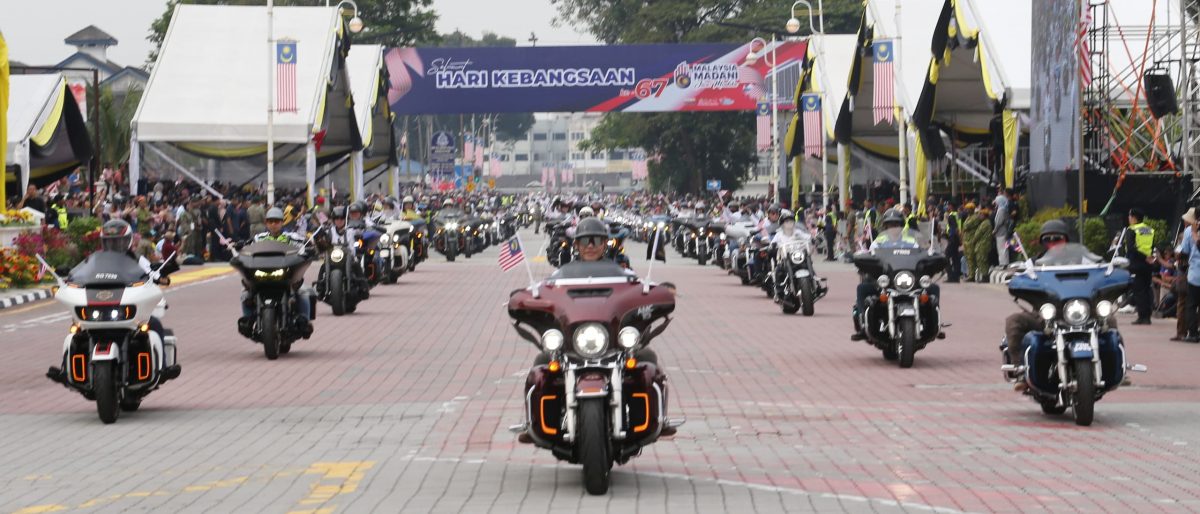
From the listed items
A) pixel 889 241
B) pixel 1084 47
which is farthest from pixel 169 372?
pixel 1084 47

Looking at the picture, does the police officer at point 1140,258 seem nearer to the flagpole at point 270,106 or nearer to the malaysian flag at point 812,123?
the flagpole at point 270,106

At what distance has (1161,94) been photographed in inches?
1122

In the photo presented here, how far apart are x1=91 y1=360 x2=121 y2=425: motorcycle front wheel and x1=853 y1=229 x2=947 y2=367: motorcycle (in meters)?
7.38

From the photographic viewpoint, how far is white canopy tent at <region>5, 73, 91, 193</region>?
4150cm

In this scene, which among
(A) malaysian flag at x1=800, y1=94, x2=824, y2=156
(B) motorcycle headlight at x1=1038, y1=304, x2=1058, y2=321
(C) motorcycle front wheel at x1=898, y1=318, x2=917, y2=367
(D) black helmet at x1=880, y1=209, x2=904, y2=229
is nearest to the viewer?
(B) motorcycle headlight at x1=1038, y1=304, x2=1058, y2=321

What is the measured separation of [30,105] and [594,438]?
3565 centimetres

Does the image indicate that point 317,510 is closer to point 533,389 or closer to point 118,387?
point 533,389

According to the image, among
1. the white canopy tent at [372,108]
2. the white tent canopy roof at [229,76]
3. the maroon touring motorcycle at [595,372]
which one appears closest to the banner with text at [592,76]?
the white canopy tent at [372,108]

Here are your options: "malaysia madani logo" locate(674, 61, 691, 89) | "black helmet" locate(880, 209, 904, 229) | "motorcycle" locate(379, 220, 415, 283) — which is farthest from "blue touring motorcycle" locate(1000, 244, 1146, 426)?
"malaysia madani logo" locate(674, 61, 691, 89)

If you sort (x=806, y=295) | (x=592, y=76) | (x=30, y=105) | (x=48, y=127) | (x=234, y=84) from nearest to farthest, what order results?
(x=806, y=295), (x=48, y=127), (x=30, y=105), (x=234, y=84), (x=592, y=76)

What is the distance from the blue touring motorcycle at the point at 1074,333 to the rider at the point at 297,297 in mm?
8217

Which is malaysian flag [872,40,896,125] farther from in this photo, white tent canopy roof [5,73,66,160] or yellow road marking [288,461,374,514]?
yellow road marking [288,461,374,514]

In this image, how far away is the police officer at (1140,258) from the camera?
2266 centimetres

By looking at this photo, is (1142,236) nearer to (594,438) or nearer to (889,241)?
(889,241)
